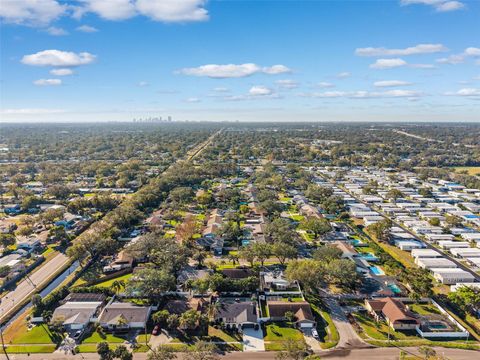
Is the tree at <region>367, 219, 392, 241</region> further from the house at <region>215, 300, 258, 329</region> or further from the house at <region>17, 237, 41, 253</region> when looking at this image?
the house at <region>17, 237, 41, 253</region>

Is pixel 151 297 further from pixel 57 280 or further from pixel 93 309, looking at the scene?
pixel 57 280

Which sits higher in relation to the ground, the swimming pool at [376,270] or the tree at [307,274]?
the tree at [307,274]

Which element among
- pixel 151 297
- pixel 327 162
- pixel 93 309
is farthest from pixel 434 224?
pixel 327 162

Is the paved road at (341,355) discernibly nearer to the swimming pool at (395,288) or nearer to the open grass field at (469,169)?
the swimming pool at (395,288)

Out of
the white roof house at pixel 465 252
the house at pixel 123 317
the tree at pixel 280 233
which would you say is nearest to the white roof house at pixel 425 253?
the white roof house at pixel 465 252

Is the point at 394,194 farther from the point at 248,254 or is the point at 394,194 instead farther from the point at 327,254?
the point at 248,254

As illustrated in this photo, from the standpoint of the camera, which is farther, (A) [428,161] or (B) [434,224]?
(A) [428,161]
